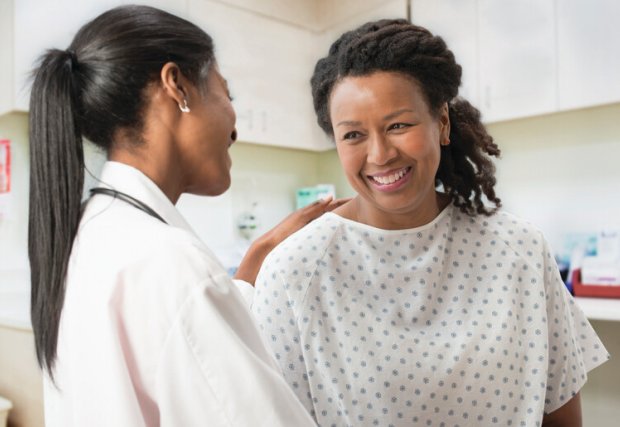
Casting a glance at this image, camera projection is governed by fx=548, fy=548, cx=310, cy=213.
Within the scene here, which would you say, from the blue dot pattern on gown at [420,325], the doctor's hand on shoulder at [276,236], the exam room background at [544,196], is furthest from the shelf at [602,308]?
the doctor's hand on shoulder at [276,236]

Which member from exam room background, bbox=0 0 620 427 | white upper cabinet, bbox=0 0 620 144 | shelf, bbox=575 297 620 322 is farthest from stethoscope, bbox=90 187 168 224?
exam room background, bbox=0 0 620 427

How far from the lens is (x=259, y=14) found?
10.9 ft

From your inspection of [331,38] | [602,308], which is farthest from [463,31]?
[602,308]

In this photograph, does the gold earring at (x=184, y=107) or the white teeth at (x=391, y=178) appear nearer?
the gold earring at (x=184, y=107)

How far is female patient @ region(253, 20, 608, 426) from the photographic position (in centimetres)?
103

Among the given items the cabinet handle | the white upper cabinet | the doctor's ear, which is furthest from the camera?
the cabinet handle

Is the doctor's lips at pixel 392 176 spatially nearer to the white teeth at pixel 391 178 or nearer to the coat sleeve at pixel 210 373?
the white teeth at pixel 391 178

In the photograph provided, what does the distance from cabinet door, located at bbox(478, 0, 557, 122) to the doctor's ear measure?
2.20m

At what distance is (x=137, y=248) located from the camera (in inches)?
22.1

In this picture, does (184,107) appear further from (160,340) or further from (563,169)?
(563,169)

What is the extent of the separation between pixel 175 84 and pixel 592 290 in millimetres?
2127

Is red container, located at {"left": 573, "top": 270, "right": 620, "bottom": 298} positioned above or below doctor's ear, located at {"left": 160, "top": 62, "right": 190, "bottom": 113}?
below

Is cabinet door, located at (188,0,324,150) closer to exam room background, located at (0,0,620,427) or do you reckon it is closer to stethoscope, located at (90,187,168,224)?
exam room background, located at (0,0,620,427)

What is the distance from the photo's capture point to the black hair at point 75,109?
0.64 meters
